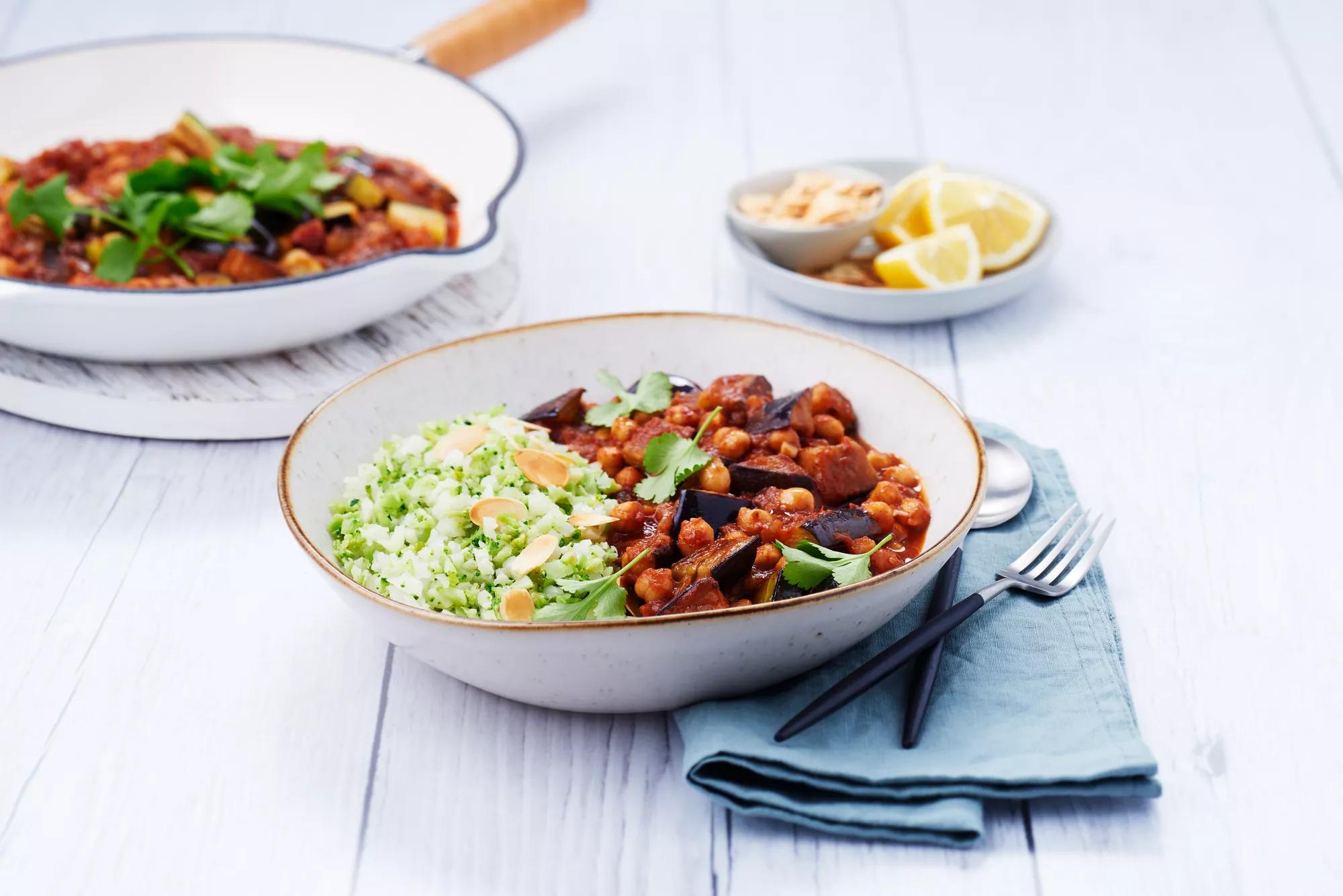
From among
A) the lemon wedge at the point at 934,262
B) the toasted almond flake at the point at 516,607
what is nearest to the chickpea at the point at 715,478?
the toasted almond flake at the point at 516,607

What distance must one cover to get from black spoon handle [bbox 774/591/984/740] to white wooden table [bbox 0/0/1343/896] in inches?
7.3

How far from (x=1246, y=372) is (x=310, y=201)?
2631 mm

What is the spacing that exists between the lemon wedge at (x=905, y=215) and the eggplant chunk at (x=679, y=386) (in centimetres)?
120

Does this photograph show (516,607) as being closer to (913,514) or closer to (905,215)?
(913,514)

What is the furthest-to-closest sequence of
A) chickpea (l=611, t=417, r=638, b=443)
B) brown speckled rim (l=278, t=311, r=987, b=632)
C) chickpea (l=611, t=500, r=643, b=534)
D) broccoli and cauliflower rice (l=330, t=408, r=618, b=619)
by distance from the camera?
chickpea (l=611, t=417, r=638, b=443) < chickpea (l=611, t=500, r=643, b=534) < broccoli and cauliflower rice (l=330, t=408, r=618, b=619) < brown speckled rim (l=278, t=311, r=987, b=632)

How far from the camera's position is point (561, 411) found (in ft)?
8.93

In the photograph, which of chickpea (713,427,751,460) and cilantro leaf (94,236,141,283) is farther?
cilantro leaf (94,236,141,283)

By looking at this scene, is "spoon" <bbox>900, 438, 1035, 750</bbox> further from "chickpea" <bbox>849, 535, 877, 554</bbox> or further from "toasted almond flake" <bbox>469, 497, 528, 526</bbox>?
"toasted almond flake" <bbox>469, 497, 528, 526</bbox>

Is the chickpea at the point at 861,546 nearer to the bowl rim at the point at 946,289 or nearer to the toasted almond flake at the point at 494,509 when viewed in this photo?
the toasted almond flake at the point at 494,509

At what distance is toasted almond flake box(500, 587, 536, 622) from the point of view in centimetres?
210

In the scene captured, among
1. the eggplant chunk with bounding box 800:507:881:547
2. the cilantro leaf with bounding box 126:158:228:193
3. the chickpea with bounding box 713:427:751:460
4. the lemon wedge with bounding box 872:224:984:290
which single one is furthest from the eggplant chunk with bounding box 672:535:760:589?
the cilantro leaf with bounding box 126:158:228:193

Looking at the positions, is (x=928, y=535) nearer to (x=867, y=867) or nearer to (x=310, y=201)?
(x=867, y=867)

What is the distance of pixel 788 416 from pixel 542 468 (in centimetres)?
53

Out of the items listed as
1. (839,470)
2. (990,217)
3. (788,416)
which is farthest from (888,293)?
(839,470)
